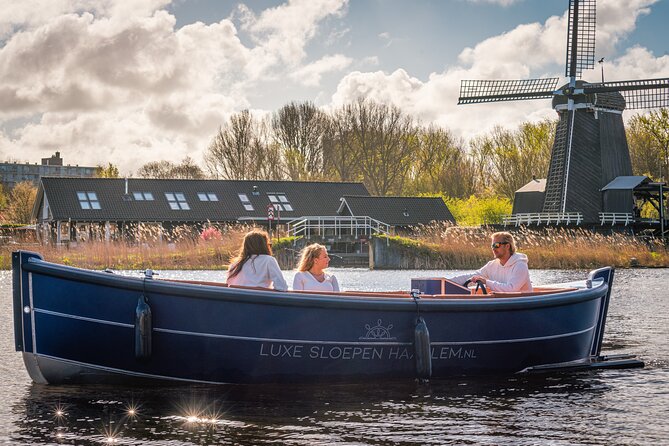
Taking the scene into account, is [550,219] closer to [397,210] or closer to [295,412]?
[397,210]

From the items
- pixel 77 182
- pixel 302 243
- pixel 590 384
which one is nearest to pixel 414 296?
pixel 590 384

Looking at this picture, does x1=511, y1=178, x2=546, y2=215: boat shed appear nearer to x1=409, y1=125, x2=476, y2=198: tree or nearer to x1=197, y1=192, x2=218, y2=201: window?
x1=409, y1=125, x2=476, y2=198: tree

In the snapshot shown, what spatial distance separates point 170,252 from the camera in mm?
32781

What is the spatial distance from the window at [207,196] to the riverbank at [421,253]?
15.1 meters

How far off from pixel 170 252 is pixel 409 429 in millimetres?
25473

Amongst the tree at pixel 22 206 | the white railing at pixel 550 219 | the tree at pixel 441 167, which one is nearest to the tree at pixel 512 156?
the tree at pixel 441 167

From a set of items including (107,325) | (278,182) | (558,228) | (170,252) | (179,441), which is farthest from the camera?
(278,182)

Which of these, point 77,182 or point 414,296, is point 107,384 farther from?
point 77,182

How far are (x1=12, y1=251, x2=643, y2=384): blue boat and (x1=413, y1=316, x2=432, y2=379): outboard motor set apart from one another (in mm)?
14

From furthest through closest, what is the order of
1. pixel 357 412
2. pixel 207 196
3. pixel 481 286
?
pixel 207 196 < pixel 481 286 < pixel 357 412

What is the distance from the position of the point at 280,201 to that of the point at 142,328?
150 ft

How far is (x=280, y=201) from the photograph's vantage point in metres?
54.6

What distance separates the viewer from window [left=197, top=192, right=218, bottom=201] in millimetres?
53125

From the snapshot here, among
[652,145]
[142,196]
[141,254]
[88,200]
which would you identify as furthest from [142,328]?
[652,145]
